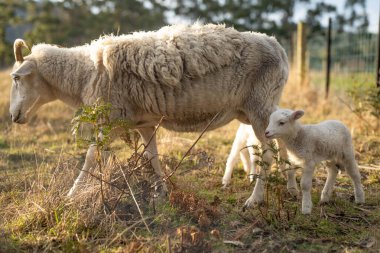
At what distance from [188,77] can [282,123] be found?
108cm

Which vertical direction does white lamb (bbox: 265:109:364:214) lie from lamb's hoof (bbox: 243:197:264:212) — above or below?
above

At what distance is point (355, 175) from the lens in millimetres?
4703

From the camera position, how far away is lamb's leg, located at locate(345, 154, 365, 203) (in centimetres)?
464

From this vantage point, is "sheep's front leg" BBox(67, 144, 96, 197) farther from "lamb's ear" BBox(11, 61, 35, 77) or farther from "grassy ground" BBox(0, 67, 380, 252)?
"lamb's ear" BBox(11, 61, 35, 77)

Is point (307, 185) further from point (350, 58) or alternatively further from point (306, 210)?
point (350, 58)

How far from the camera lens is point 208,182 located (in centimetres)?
542

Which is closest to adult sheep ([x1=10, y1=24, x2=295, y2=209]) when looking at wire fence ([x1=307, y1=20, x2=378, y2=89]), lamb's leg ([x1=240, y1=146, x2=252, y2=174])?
lamb's leg ([x1=240, y1=146, x2=252, y2=174])

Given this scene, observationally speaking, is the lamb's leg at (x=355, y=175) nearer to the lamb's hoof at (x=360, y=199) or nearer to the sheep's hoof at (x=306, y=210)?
the lamb's hoof at (x=360, y=199)

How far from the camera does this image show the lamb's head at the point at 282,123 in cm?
422

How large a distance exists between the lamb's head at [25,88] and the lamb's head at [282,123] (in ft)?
8.34

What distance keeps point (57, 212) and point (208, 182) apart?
206cm

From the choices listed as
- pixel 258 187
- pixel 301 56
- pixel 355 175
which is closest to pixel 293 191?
pixel 258 187

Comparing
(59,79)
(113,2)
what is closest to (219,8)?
(113,2)

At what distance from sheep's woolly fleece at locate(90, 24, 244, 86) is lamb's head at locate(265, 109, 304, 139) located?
2.66 ft
